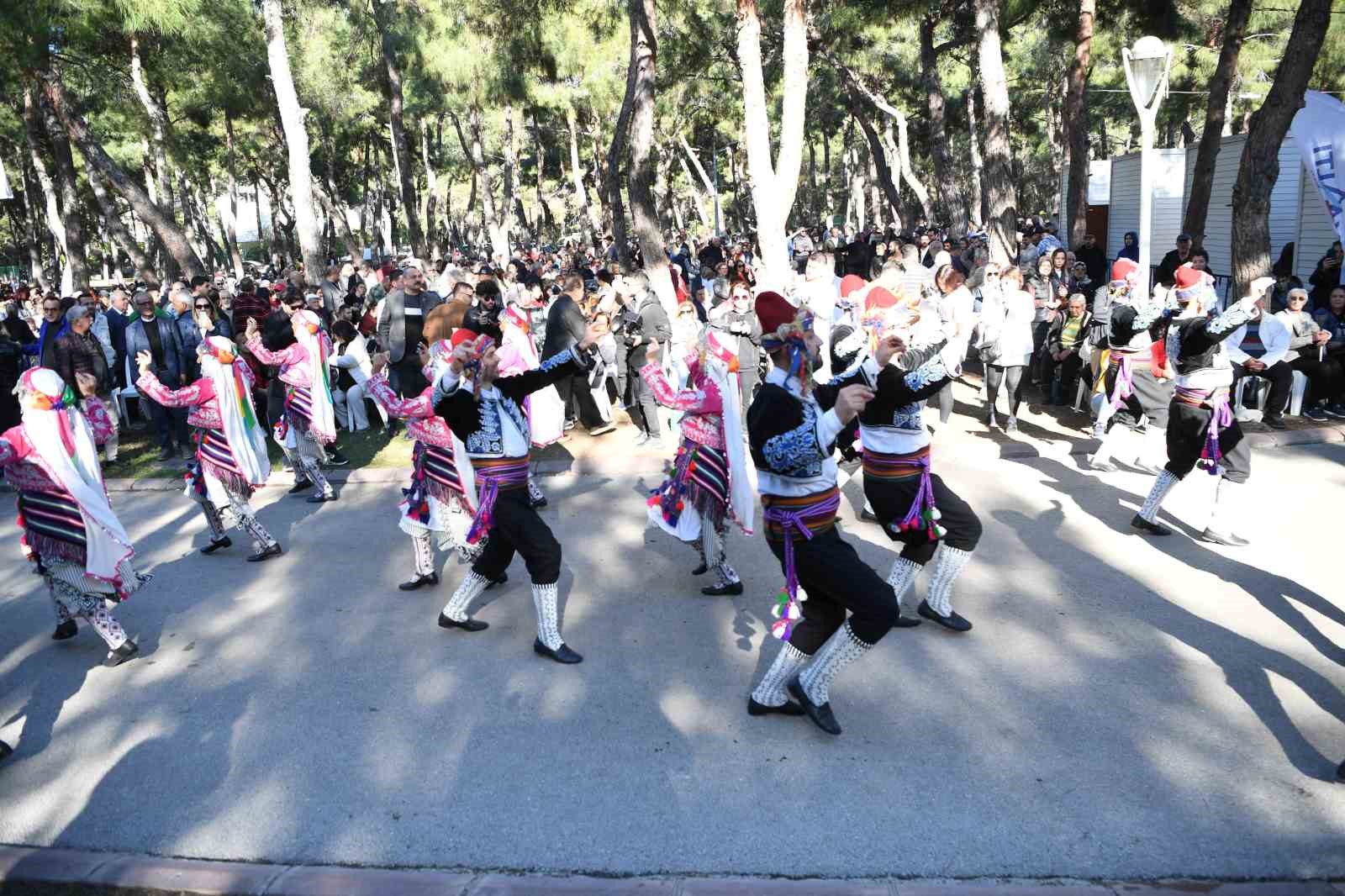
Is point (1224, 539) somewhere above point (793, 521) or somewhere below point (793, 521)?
below

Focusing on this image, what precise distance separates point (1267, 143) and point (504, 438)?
942 cm

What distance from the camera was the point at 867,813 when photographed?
398 cm

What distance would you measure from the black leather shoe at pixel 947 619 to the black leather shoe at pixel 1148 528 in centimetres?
216

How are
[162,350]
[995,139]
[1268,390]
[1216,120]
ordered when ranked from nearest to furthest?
[1268,390], [162,350], [995,139], [1216,120]

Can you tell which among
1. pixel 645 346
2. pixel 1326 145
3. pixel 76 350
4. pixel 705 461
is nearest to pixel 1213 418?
pixel 1326 145

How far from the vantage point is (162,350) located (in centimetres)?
1140

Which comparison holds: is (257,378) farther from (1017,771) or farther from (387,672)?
(1017,771)

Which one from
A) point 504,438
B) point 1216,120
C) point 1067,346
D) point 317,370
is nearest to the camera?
point 504,438

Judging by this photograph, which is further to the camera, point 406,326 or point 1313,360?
point 406,326

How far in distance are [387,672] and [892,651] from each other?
284 centimetres

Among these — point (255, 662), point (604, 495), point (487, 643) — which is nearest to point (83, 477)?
point (255, 662)

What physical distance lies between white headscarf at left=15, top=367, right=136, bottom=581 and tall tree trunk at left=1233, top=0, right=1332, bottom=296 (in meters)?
10.9

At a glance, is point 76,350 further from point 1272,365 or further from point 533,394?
point 1272,365

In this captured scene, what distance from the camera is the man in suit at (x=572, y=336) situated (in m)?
10.1
